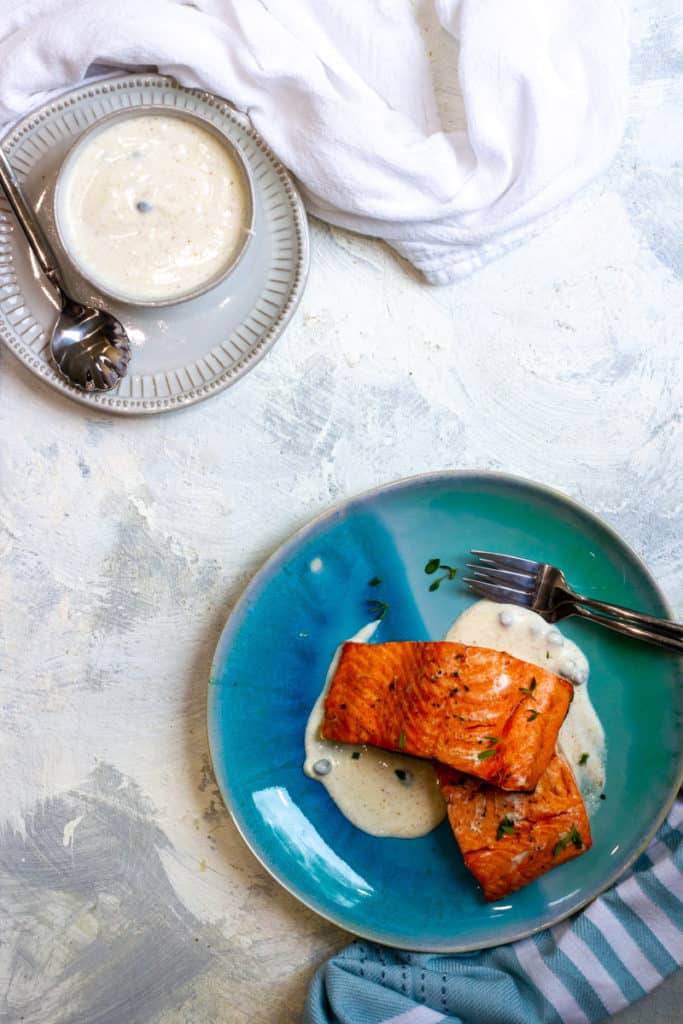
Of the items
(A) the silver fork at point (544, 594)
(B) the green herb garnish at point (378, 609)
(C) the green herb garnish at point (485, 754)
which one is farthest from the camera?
(B) the green herb garnish at point (378, 609)

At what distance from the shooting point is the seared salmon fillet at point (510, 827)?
191 centimetres

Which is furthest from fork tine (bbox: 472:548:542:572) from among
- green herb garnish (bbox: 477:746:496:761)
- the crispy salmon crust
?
green herb garnish (bbox: 477:746:496:761)

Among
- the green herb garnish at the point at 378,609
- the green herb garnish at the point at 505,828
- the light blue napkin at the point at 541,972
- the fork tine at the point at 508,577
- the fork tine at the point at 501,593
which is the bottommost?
the light blue napkin at the point at 541,972

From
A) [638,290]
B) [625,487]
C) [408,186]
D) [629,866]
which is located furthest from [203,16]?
[629,866]

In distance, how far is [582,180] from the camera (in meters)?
2.08

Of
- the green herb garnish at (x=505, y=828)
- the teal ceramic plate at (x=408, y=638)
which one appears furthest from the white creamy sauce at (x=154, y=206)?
the green herb garnish at (x=505, y=828)

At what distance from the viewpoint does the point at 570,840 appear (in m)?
1.94

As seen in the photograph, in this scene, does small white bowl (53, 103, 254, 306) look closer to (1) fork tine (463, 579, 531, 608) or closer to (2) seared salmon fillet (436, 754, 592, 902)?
(1) fork tine (463, 579, 531, 608)

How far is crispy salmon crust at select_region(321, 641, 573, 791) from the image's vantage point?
1.87 meters

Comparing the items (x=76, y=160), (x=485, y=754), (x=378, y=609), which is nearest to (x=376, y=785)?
(x=485, y=754)

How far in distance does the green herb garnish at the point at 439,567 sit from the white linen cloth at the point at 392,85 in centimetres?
71

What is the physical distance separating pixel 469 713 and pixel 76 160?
1461 mm

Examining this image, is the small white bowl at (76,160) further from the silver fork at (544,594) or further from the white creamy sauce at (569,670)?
the white creamy sauce at (569,670)

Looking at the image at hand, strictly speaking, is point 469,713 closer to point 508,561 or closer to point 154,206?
point 508,561
